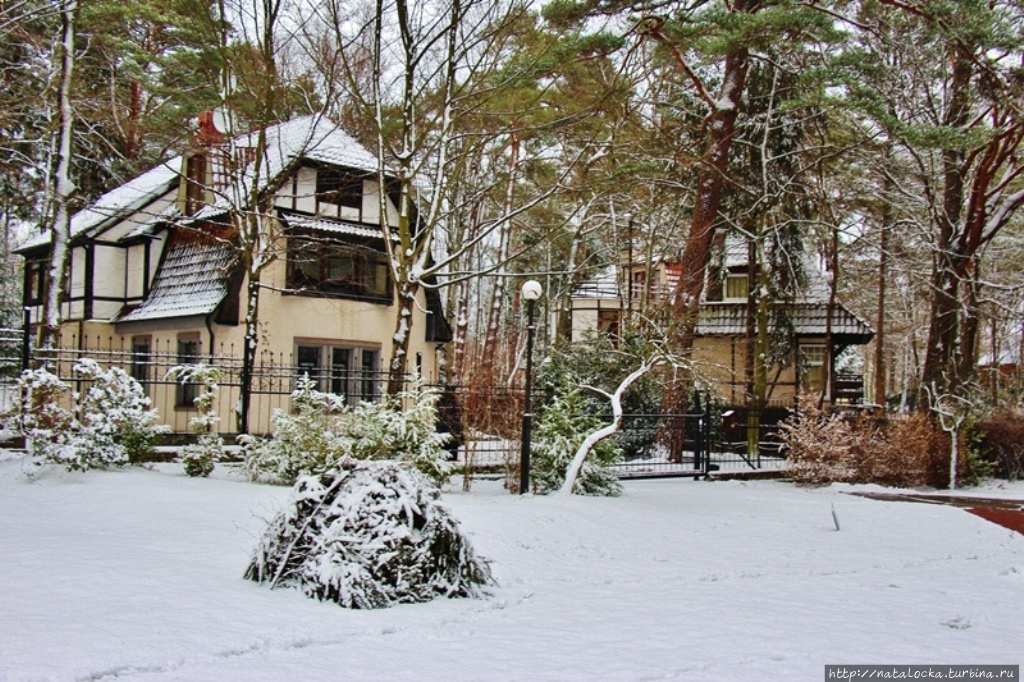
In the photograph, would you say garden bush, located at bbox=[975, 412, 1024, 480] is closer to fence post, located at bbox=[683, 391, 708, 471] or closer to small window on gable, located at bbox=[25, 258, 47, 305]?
fence post, located at bbox=[683, 391, 708, 471]

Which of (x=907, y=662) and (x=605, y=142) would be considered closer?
(x=907, y=662)

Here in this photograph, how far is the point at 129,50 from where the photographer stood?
20.8 meters

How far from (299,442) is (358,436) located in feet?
2.58

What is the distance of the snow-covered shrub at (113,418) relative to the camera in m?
11.0

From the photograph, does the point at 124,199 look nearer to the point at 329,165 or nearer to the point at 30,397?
the point at 329,165

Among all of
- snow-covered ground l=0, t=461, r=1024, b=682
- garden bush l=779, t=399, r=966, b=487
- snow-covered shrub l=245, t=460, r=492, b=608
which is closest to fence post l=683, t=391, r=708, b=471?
garden bush l=779, t=399, r=966, b=487

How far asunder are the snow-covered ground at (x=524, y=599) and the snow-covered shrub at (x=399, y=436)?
2.10 feet

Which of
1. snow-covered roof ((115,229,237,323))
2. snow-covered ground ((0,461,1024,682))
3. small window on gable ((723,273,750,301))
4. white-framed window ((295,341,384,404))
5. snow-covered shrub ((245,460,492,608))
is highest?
small window on gable ((723,273,750,301))

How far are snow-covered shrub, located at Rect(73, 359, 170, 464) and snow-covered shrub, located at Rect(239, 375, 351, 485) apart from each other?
148 cm

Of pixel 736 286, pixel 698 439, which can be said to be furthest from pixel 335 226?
pixel 736 286

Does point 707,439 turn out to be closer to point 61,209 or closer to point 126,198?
point 61,209

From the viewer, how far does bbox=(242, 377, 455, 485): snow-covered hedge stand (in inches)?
421

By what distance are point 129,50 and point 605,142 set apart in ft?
43.8

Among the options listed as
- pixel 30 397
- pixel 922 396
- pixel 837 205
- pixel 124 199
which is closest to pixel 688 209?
pixel 837 205
